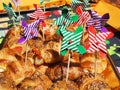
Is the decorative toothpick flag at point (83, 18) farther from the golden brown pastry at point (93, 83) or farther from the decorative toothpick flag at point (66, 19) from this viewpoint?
the golden brown pastry at point (93, 83)

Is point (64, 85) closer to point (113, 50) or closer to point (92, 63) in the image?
point (92, 63)

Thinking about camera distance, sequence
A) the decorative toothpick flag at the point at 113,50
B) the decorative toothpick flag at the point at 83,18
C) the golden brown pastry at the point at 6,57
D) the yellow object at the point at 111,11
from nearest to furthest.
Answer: the golden brown pastry at the point at 6,57 < the decorative toothpick flag at the point at 83,18 < the decorative toothpick flag at the point at 113,50 < the yellow object at the point at 111,11

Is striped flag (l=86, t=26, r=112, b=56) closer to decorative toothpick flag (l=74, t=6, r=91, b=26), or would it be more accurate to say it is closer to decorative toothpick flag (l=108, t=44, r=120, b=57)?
decorative toothpick flag (l=74, t=6, r=91, b=26)

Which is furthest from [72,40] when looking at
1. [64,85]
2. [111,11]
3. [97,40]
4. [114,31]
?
[111,11]

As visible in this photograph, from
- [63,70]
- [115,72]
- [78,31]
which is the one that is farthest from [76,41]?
[115,72]

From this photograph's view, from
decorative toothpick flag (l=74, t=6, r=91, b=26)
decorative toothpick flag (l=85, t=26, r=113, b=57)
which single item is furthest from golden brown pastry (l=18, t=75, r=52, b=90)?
decorative toothpick flag (l=74, t=6, r=91, b=26)

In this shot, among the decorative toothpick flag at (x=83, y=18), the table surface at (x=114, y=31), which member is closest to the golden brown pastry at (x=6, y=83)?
the decorative toothpick flag at (x=83, y=18)
